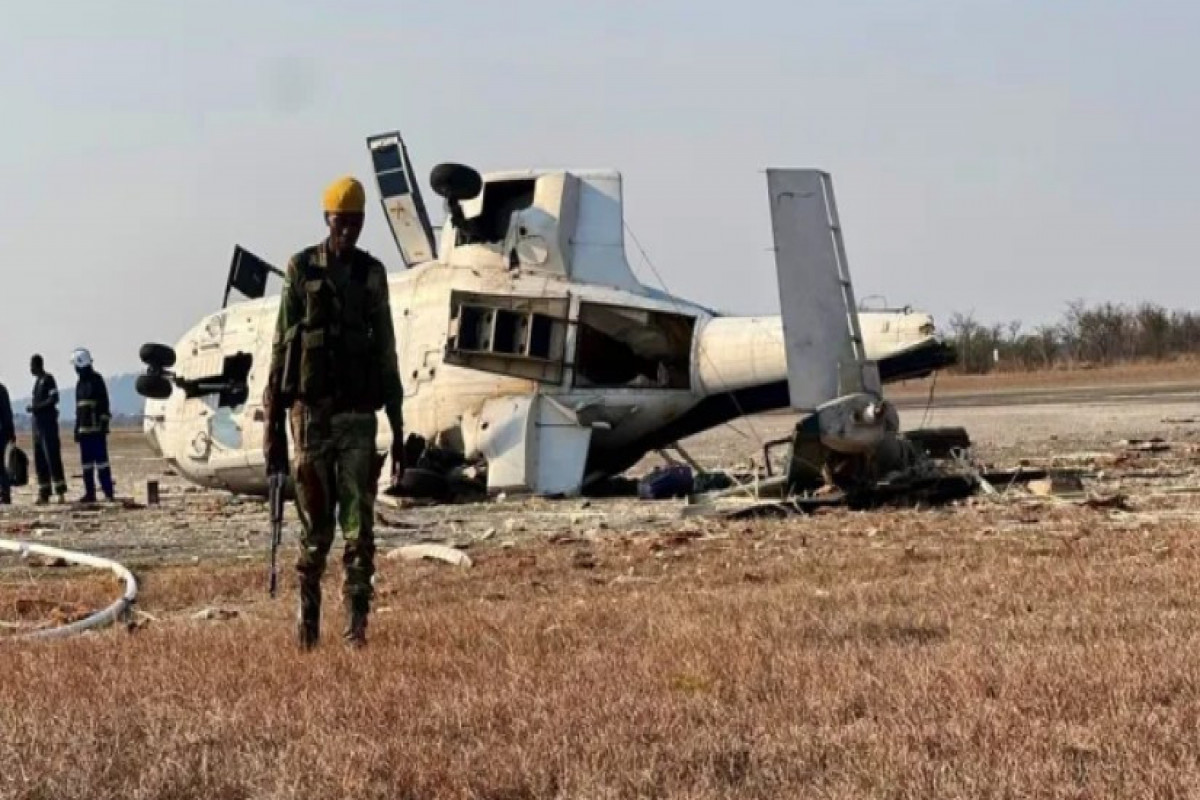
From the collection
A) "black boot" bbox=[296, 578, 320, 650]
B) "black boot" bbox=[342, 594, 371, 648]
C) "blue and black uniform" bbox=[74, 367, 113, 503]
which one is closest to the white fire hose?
"black boot" bbox=[296, 578, 320, 650]

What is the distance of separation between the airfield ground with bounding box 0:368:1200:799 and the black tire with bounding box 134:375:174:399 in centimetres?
916

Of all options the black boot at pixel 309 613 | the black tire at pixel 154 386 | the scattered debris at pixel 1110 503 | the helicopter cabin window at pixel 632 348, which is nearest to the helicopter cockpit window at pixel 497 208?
the helicopter cabin window at pixel 632 348

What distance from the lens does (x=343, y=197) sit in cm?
693

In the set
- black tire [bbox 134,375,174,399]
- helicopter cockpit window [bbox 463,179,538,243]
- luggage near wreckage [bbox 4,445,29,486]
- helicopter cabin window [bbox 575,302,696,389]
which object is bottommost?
luggage near wreckage [bbox 4,445,29,486]

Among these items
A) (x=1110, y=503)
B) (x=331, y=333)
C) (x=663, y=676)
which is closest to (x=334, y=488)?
(x=331, y=333)

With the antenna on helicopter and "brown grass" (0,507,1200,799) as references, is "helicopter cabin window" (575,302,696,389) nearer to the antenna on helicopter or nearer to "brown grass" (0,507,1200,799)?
the antenna on helicopter

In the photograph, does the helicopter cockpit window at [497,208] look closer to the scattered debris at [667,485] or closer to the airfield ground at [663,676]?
the scattered debris at [667,485]

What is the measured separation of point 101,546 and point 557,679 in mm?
9452

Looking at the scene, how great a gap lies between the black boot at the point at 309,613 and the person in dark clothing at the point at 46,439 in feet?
49.1

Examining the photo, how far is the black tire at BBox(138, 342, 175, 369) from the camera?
66.9ft

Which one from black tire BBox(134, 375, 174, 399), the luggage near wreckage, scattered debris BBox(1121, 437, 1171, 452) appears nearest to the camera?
black tire BBox(134, 375, 174, 399)

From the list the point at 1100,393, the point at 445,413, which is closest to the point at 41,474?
the point at 445,413

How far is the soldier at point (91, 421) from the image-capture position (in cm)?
2061

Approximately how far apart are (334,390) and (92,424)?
14.8m
